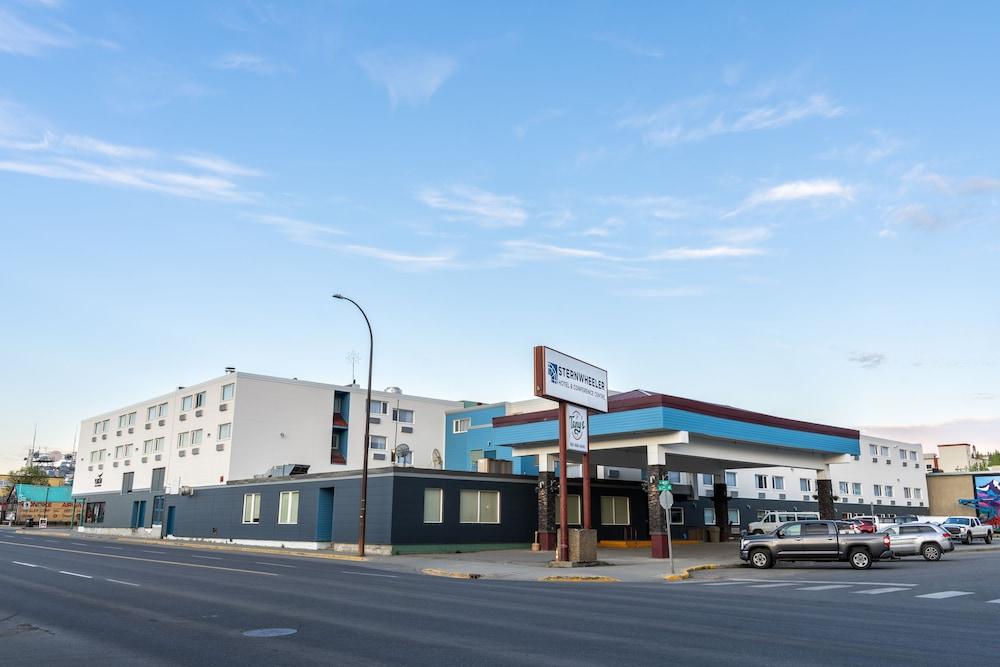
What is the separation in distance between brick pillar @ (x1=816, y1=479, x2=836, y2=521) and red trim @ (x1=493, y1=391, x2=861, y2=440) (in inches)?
125

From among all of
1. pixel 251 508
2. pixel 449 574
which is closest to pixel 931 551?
pixel 449 574

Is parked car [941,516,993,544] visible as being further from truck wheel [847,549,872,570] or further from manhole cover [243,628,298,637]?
manhole cover [243,628,298,637]

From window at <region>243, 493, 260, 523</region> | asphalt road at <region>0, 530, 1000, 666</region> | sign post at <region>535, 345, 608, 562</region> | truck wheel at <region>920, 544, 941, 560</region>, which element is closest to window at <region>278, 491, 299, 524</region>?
window at <region>243, 493, 260, 523</region>

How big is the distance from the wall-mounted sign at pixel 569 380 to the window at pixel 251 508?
2702 cm

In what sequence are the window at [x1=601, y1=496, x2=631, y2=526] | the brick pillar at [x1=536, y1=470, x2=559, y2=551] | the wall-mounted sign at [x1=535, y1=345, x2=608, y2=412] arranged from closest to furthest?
the wall-mounted sign at [x1=535, y1=345, x2=608, y2=412] → the brick pillar at [x1=536, y1=470, x2=559, y2=551] → the window at [x1=601, y1=496, x2=631, y2=526]

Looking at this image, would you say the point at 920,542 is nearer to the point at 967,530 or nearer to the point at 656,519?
the point at 656,519

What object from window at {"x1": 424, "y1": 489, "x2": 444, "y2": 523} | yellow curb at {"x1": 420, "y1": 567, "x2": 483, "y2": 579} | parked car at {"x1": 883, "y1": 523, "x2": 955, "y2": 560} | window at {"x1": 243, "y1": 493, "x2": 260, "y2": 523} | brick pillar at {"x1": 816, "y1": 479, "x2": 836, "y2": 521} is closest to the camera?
yellow curb at {"x1": 420, "y1": 567, "x2": 483, "y2": 579}

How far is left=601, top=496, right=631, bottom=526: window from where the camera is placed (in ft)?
162

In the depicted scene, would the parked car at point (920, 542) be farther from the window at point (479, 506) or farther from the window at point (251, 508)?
the window at point (251, 508)

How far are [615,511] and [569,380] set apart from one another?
21.0 m

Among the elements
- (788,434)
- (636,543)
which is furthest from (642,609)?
(636,543)

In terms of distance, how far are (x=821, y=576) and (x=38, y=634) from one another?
22699 mm

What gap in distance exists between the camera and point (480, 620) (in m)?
13.5

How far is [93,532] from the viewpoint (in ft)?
254
